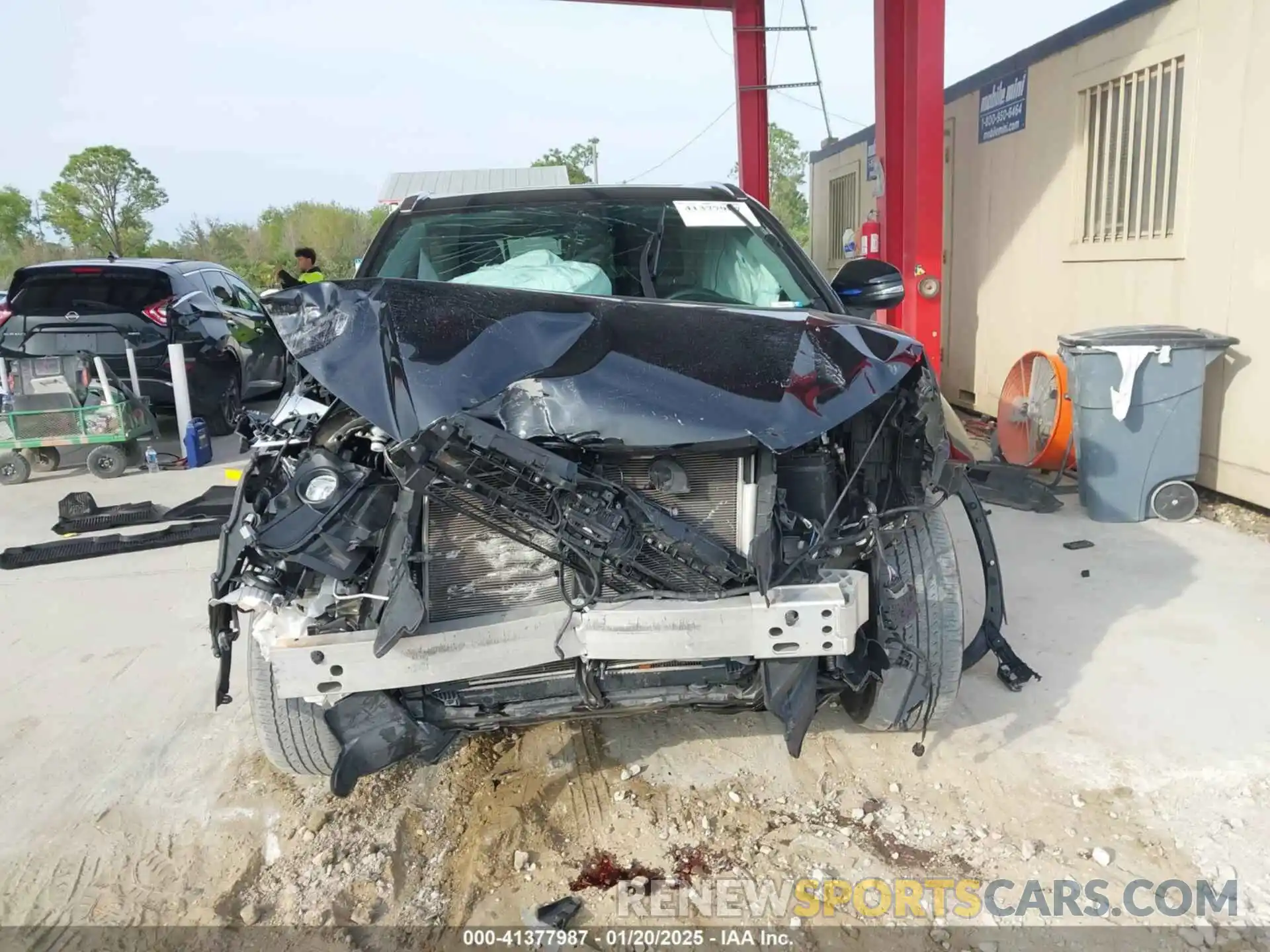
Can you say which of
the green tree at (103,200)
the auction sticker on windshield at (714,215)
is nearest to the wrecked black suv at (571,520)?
the auction sticker on windshield at (714,215)

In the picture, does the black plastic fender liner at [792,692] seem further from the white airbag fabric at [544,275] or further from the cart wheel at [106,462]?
the cart wheel at [106,462]

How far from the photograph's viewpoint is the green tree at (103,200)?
34125mm

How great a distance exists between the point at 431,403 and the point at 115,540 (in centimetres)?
419

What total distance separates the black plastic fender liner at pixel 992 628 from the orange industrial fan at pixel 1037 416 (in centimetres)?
265

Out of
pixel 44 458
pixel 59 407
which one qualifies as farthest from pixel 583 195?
pixel 44 458

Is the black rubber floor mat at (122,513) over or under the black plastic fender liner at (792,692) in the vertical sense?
under

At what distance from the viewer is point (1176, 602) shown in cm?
400

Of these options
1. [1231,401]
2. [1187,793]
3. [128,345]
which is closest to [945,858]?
[1187,793]

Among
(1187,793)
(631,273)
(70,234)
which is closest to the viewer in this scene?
(1187,793)

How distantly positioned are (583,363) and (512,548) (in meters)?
0.50

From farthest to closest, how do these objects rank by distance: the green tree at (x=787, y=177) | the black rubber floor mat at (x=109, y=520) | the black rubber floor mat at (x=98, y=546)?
the green tree at (x=787, y=177) < the black rubber floor mat at (x=109, y=520) < the black rubber floor mat at (x=98, y=546)

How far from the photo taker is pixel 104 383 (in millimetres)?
6914

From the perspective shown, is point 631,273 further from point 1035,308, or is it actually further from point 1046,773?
point 1035,308

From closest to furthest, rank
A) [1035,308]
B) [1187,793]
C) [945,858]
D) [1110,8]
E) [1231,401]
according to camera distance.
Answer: [945,858]
[1187,793]
[1231,401]
[1110,8]
[1035,308]
